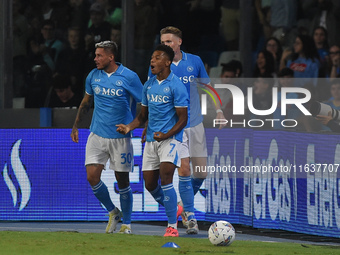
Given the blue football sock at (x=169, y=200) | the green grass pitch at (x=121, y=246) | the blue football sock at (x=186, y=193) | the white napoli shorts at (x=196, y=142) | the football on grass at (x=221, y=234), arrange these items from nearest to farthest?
the green grass pitch at (x=121, y=246) < the football on grass at (x=221, y=234) < the blue football sock at (x=169, y=200) < the blue football sock at (x=186, y=193) < the white napoli shorts at (x=196, y=142)

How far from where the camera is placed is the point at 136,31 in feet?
45.4

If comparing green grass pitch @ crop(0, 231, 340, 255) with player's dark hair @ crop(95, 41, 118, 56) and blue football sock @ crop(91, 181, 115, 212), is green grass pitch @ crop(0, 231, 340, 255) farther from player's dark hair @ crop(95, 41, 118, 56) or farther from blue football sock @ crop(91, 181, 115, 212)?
player's dark hair @ crop(95, 41, 118, 56)

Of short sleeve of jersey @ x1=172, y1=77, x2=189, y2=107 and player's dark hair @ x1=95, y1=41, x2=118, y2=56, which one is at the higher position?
player's dark hair @ x1=95, y1=41, x2=118, y2=56

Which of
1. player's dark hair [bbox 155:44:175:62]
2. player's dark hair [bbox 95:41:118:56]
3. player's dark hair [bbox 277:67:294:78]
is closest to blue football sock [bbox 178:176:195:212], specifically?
player's dark hair [bbox 155:44:175:62]

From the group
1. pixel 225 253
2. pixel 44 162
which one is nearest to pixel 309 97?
pixel 44 162

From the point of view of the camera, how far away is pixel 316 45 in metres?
13.2

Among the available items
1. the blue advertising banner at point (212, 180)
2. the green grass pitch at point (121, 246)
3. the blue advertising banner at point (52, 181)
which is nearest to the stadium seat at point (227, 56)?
the blue advertising banner at point (212, 180)

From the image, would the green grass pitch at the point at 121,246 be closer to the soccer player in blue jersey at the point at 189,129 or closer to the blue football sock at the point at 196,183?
the soccer player in blue jersey at the point at 189,129

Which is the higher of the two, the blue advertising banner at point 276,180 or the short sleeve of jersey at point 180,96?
the short sleeve of jersey at point 180,96

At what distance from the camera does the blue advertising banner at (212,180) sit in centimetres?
1058

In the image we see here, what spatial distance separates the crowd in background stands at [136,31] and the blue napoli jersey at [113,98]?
3838mm

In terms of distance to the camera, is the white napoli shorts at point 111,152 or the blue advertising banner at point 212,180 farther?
the blue advertising banner at point 212,180

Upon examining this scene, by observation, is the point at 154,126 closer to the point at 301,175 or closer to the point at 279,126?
the point at 301,175

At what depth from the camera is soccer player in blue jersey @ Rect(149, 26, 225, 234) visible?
997 cm
